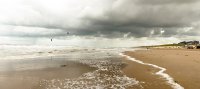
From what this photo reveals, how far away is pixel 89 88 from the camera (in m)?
15.4

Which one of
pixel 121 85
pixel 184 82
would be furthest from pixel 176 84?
pixel 121 85

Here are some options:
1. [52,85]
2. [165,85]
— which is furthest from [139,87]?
[52,85]

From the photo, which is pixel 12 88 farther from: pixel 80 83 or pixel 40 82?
pixel 80 83

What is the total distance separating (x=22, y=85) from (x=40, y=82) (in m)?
1.55

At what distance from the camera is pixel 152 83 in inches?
654

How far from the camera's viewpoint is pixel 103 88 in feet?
50.1

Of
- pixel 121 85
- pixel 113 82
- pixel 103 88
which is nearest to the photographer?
pixel 103 88

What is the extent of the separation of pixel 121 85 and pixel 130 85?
25.1 inches

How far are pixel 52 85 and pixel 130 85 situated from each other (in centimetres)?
562

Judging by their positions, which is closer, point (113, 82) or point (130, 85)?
point (130, 85)

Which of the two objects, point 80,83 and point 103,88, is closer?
point 103,88

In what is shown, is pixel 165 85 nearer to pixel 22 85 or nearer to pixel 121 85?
pixel 121 85

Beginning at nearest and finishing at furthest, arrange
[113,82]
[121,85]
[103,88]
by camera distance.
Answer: [103,88] < [121,85] < [113,82]

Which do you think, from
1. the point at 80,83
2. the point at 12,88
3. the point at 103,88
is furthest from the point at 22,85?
the point at 103,88
